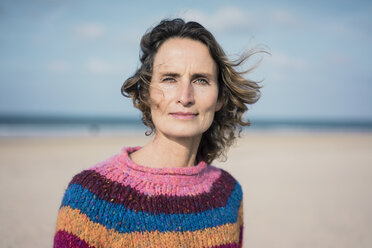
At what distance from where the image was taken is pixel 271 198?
341 inches

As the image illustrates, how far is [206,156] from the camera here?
102 inches

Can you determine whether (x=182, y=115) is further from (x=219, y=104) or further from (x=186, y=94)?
(x=219, y=104)

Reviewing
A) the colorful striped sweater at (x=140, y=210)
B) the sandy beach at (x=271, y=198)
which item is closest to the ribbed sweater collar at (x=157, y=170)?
the colorful striped sweater at (x=140, y=210)

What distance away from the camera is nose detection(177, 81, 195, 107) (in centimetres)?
191

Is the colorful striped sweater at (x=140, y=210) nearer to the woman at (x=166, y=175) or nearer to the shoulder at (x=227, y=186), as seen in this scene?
the woman at (x=166, y=175)

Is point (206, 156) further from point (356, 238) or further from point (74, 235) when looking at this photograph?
point (356, 238)

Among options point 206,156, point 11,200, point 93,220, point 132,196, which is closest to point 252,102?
point 206,156

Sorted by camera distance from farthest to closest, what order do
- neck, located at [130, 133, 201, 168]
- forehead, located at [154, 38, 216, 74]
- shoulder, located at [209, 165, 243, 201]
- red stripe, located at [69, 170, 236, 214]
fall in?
1. shoulder, located at [209, 165, 243, 201]
2. neck, located at [130, 133, 201, 168]
3. forehead, located at [154, 38, 216, 74]
4. red stripe, located at [69, 170, 236, 214]

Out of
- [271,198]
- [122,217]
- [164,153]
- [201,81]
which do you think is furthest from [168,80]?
[271,198]

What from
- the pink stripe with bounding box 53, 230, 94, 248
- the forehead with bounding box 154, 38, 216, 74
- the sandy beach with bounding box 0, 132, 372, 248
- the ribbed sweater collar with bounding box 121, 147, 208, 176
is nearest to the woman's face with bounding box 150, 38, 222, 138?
the forehead with bounding box 154, 38, 216, 74

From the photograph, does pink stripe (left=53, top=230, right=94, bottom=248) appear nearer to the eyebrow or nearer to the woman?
the woman

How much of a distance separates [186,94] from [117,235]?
0.84 m

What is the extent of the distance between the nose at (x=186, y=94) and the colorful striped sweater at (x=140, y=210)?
1.35 ft

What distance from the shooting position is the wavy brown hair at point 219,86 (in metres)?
2.07
